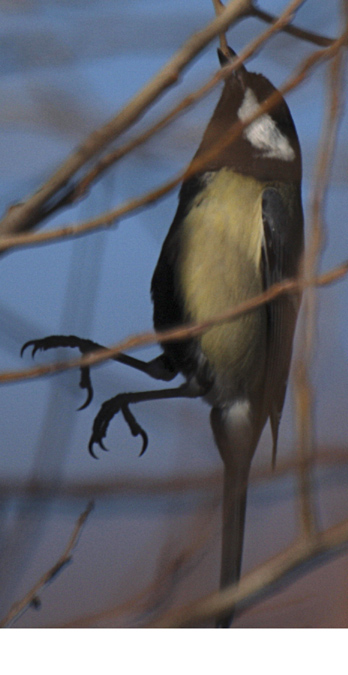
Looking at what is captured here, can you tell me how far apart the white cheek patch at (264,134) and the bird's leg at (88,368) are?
329 mm

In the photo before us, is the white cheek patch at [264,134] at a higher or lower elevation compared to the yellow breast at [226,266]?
higher

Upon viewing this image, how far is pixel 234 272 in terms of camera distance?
0.96m

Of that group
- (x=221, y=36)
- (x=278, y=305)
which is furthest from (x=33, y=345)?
(x=221, y=36)

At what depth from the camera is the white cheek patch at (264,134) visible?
3.12 ft


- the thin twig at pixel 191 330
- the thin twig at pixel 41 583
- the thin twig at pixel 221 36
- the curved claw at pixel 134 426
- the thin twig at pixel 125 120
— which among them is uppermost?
the thin twig at pixel 221 36

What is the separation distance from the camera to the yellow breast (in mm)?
945

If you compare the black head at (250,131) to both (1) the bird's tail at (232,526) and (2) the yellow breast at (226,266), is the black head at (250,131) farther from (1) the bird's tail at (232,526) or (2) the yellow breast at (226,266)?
(1) the bird's tail at (232,526)

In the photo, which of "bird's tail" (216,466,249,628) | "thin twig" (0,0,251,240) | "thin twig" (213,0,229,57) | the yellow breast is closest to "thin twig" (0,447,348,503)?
"bird's tail" (216,466,249,628)

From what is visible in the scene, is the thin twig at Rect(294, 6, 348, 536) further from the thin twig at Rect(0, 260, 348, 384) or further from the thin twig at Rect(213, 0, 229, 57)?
the thin twig at Rect(213, 0, 229, 57)

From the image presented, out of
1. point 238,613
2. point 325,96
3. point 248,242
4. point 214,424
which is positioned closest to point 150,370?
point 214,424

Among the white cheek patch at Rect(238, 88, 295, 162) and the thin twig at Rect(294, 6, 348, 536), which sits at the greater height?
the white cheek patch at Rect(238, 88, 295, 162)

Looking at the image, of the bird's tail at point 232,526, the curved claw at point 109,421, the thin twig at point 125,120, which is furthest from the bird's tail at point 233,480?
the thin twig at point 125,120

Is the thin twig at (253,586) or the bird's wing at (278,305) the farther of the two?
the bird's wing at (278,305)
